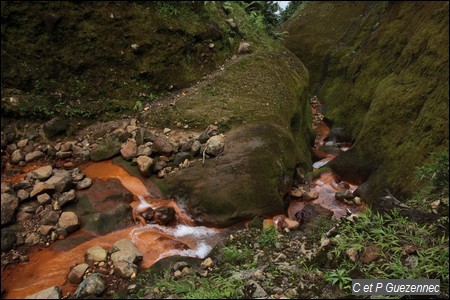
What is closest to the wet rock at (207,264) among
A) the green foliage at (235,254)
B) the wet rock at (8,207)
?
the green foliage at (235,254)

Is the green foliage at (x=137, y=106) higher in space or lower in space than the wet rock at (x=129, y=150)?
higher

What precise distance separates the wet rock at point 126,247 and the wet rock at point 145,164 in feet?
5.26

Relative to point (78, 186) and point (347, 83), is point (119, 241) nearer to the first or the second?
point (78, 186)

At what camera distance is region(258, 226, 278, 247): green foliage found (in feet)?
17.2

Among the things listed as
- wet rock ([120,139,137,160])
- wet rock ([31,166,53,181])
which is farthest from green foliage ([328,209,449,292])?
wet rock ([31,166,53,181])

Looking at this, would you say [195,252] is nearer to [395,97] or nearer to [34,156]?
[34,156]

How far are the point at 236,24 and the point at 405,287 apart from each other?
8.64m

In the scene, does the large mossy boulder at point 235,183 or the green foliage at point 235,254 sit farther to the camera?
the large mossy boulder at point 235,183

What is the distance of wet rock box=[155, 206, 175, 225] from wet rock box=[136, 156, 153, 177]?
0.86 metres

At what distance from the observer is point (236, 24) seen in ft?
32.9

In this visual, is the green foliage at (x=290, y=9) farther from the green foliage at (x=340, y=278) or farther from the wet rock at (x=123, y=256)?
the green foliage at (x=340, y=278)

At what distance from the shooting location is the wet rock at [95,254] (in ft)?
15.5

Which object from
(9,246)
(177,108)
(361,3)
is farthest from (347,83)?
(9,246)

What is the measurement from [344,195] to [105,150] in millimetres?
5465
